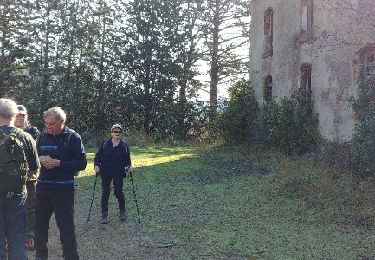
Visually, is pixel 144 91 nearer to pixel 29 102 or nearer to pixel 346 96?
pixel 29 102

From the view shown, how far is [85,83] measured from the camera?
2733cm

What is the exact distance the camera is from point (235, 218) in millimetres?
8508

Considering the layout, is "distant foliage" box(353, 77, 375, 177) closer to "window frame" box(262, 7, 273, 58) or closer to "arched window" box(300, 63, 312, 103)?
"arched window" box(300, 63, 312, 103)

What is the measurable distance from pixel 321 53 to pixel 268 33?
16.3ft

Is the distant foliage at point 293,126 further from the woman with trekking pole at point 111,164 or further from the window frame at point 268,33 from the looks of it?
the woman with trekking pole at point 111,164

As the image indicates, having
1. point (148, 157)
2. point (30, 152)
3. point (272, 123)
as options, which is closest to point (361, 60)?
point (272, 123)

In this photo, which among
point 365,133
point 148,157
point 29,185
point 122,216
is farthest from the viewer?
point 148,157

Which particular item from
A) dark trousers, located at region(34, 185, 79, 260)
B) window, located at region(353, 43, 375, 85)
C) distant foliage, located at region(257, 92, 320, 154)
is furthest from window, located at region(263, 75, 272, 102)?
dark trousers, located at region(34, 185, 79, 260)

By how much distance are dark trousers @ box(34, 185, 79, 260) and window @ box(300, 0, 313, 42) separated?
13.1m

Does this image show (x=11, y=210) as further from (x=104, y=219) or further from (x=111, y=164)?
(x=104, y=219)

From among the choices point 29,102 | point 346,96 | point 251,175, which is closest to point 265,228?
point 251,175

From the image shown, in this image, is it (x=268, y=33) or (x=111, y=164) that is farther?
(x=268, y=33)

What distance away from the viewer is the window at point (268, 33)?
1991cm

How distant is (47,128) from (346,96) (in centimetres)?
1127
